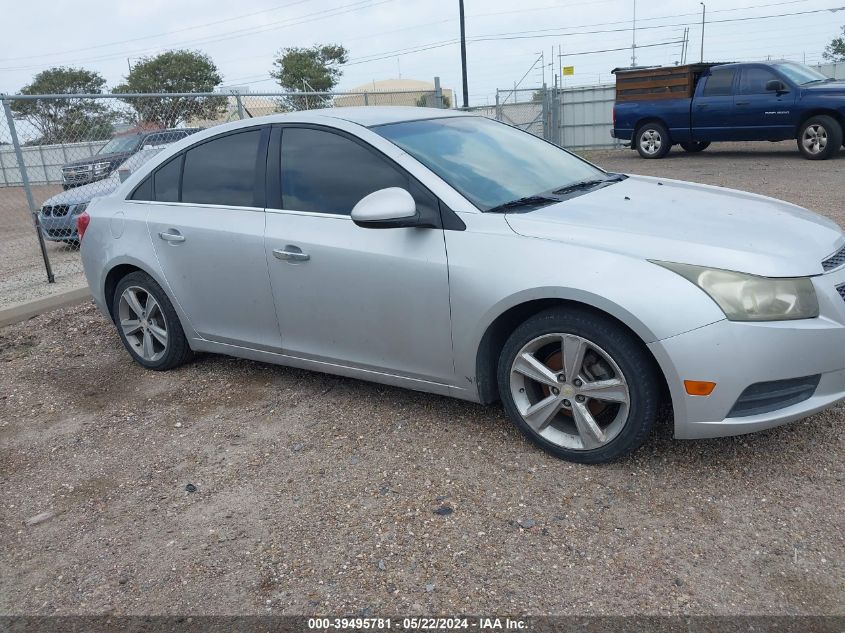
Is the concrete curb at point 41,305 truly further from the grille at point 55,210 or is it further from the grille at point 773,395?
the grille at point 773,395

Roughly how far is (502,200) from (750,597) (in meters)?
2.03

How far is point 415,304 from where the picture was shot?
3.60 metres

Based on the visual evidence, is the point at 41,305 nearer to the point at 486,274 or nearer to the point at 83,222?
the point at 83,222

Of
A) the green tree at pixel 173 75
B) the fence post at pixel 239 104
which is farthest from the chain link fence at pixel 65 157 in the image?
the green tree at pixel 173 75

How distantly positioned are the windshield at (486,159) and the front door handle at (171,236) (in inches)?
56.2

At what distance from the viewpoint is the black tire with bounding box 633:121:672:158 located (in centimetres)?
1638

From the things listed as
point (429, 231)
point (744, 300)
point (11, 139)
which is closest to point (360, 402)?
point (429, 231)

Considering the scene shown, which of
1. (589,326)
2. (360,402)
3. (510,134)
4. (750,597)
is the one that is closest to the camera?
(750,597)

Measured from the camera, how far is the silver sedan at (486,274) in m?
2.98

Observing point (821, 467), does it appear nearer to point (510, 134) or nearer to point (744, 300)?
point (744, 300)

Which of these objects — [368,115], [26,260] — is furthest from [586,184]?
[26,260]

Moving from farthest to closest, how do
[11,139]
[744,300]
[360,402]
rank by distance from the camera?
[11,139] → [360,402] → [744,300]

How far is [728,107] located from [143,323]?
1353cm

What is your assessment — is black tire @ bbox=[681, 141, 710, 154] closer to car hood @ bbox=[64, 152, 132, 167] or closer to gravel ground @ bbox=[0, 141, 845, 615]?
car hood @ bbox=[64, 152, 132, 167]
